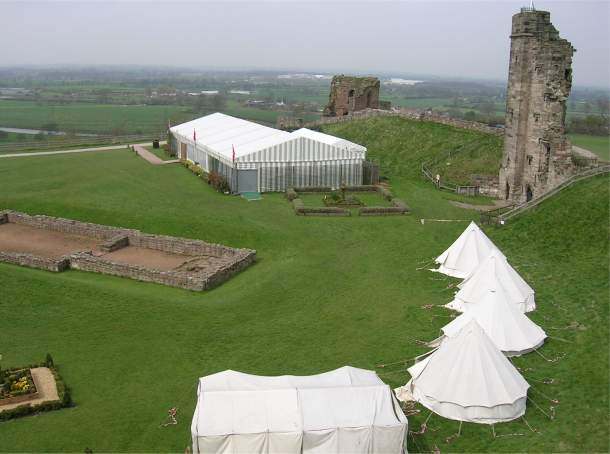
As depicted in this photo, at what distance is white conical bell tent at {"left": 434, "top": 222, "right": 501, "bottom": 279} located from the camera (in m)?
22.2

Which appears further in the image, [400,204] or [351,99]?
[351,99]

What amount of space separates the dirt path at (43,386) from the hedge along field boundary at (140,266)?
6381mm

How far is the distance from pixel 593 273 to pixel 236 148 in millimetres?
20624

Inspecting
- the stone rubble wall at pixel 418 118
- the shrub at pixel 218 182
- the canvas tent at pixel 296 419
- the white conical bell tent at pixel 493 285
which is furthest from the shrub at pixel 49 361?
the stone rubble wall at pixel 418 118

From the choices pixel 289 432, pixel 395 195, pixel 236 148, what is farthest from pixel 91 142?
pixel 289 432

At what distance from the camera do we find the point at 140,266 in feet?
72.4

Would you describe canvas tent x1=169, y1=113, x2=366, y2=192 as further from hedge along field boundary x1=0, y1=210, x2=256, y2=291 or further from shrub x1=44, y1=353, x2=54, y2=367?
shrub x1=44, y1=353, x2=54, y2=367

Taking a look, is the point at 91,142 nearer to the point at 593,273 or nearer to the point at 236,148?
the point at 236,148

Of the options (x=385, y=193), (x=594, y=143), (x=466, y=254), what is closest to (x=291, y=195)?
(x=385, y=193)

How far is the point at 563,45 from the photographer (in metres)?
29.8

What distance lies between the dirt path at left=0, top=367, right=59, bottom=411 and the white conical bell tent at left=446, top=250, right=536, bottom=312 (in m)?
11.6

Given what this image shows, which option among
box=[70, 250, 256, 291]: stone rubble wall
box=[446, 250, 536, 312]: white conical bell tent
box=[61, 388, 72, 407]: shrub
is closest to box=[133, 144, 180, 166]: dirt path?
box=[70, 250, 256, 291]: stone rubble wall

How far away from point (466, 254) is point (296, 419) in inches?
502

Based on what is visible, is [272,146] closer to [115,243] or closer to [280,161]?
[280,161]
